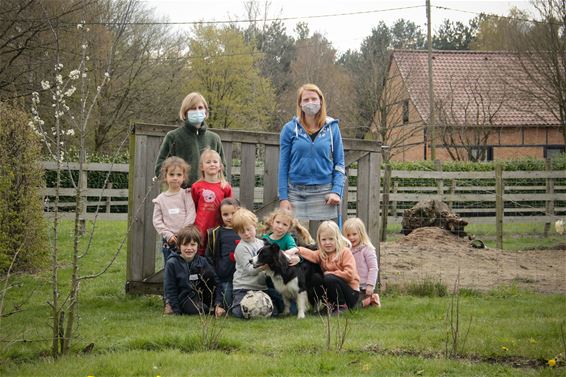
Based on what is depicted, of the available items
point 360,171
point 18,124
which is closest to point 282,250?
point 360,171

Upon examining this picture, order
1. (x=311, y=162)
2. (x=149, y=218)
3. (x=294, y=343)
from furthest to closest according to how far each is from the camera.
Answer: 1. (x=149, y=218)
2. (x=311, y=162)
3. (x=294, y=343)

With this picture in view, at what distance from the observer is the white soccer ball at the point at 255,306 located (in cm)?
677

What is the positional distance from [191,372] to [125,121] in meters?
26.0

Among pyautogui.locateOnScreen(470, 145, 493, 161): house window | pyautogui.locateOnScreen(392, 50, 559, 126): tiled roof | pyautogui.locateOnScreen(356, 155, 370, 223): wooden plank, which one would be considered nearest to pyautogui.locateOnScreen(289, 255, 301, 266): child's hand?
pyautogui.locateOnScreen(356, 155, 370, 223): wooden plank

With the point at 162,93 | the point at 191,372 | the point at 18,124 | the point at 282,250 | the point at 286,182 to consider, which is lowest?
the point at 191,372

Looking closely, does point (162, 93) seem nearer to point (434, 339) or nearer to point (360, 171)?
point (360, 171)

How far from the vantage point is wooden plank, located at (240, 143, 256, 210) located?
807 centimetres

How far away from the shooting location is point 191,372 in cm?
464

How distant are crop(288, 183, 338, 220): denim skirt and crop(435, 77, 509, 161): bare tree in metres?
19.3

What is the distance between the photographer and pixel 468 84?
28984 mm

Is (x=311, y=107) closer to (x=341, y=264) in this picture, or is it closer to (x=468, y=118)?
(x=341, y=264)

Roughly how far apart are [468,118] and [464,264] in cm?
1805

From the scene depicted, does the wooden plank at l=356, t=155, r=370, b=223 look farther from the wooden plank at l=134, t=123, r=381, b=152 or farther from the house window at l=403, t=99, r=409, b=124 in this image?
the house window at l=403, t=99, r=409, b=124

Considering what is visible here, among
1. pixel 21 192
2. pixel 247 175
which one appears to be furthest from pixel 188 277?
pixel 21 192
